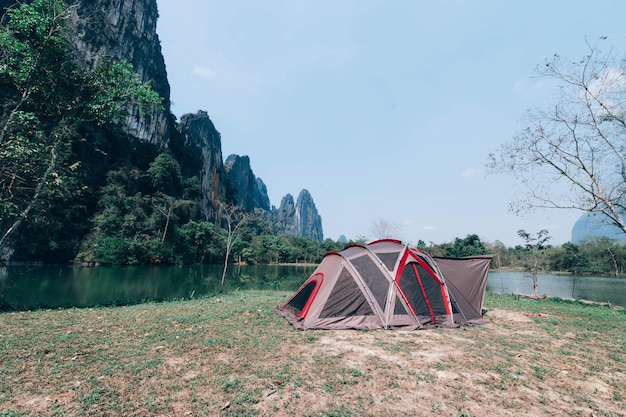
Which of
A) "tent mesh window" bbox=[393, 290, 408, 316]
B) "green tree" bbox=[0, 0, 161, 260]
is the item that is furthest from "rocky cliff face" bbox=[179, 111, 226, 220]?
"tent mesh window" bbox=[393, 290, 408, 316]

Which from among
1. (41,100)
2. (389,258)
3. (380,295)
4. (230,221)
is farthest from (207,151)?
(380,295)

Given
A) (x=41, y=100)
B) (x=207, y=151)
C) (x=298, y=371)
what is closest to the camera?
(x=298, y=371)

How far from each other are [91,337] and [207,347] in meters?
2.42

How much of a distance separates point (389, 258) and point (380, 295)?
1.01 metres

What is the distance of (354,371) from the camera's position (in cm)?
399

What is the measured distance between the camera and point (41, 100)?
8.83 metres

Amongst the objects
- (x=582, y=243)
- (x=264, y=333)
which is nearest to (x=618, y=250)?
(x=582, y=243)

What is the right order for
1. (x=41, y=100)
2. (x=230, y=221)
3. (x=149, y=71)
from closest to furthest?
(x=41, y=100) → (x=230, y=221) → (x=149, y=71)

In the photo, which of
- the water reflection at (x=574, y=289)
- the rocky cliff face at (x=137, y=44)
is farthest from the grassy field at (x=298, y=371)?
the rocky cliff face at (x=137, y=44)

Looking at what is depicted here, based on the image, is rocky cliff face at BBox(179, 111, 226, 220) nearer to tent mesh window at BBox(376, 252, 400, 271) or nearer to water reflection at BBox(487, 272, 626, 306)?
water reflection at BBox(487, 272, 626, 306)

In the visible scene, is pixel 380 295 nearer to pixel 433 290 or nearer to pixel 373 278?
pixel 373 278

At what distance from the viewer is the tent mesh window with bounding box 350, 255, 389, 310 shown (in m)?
6.81

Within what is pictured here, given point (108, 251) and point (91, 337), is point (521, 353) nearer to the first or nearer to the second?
point (91, 337)

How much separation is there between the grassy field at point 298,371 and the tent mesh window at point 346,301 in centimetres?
64
